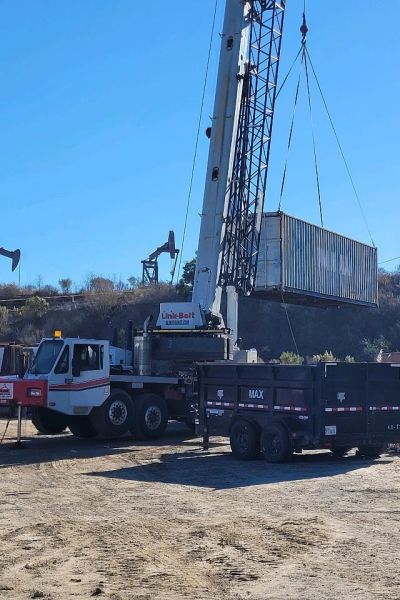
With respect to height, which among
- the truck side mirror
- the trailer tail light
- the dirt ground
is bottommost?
the dirt ground

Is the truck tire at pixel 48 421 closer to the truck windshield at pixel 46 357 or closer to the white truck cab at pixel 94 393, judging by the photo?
the white truck cab at pixel 94 393

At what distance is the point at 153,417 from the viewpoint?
20.2m

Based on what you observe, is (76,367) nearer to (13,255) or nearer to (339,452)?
(339,452)

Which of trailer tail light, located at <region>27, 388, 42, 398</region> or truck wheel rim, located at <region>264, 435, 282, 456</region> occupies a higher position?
trailer tail light, located at <region>27, 388, 42, 398</region>

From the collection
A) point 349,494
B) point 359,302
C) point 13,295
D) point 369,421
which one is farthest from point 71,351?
point 13,295

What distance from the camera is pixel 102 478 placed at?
13.6 metres

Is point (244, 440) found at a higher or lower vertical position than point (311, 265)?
lower

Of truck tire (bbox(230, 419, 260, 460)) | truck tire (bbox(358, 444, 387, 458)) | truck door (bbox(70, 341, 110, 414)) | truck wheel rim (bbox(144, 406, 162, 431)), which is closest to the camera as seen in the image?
truck tire (bbox(230, 419, 260, 460))

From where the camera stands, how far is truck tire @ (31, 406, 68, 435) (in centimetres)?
2050

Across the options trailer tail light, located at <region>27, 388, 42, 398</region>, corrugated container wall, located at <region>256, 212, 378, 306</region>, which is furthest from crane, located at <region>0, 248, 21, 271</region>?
trailer tail light, located at <region>27, 388, 42, 398</region>

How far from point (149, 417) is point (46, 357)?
3.11 meters

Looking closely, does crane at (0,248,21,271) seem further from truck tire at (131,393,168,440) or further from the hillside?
truck tire at (131,393,168,440)

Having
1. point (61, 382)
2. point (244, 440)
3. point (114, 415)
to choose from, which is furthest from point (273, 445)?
point (61, 382)

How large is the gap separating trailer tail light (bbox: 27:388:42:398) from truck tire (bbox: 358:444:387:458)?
713 centimetres
